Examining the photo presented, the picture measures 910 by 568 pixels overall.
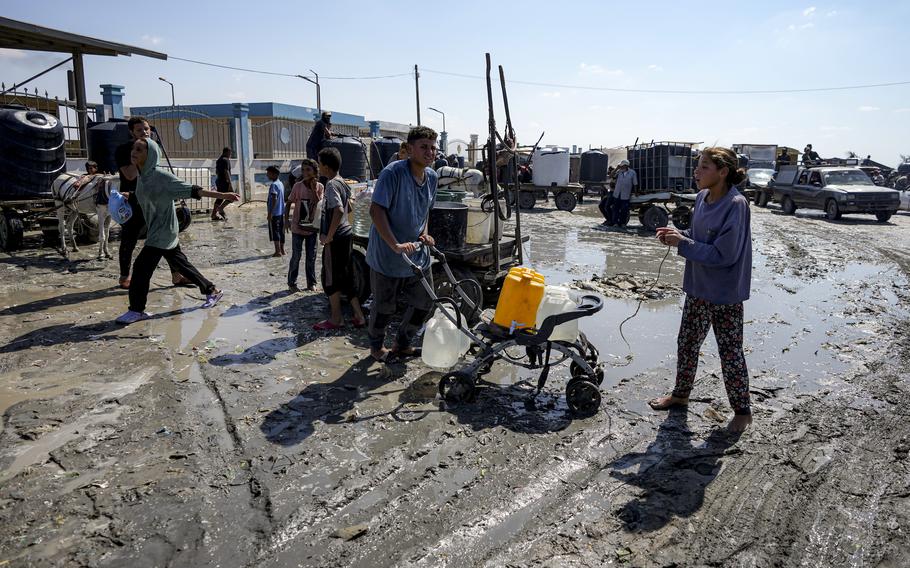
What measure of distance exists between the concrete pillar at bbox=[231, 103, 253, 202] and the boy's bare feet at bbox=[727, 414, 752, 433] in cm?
1948

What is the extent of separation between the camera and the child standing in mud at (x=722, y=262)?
388cm

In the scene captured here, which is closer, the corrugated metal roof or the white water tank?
the corrugated metal roof

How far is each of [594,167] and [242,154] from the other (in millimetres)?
14205

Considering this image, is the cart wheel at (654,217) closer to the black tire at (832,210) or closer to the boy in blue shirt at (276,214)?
the black tire at (832,210)

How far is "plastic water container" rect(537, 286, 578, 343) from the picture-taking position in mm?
4629

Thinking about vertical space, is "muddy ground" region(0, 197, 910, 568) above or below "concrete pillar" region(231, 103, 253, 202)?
below

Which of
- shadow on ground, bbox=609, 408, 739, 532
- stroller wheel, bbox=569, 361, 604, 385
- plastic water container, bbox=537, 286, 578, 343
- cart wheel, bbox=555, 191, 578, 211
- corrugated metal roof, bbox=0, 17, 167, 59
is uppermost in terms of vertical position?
corrugated metal roof, bbox=0, 17, 167, 59

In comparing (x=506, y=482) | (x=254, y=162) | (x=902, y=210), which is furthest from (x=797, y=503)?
(x=902, y=210)

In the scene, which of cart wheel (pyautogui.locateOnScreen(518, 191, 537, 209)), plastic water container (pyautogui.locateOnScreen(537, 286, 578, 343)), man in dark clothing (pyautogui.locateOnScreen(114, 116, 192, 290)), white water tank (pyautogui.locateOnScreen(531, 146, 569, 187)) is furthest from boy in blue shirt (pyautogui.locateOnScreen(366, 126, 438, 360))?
cart wheel (pyautogui.locateOnScreen(518, 191, 537, 209))

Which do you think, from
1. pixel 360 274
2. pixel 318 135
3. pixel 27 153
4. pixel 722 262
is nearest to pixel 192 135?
pixel 27 153

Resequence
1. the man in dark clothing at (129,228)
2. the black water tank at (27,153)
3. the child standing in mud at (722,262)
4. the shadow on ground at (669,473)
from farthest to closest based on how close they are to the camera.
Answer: the black water tank at (27,153) → the man in dark clothing at (129,228) → the child standing in mud at (722,262) → the shadow on ground at (669,473)

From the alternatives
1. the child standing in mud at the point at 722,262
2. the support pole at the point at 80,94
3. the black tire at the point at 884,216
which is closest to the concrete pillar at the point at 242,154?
the support pole at the point at 80,94

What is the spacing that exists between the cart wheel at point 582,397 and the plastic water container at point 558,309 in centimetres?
46

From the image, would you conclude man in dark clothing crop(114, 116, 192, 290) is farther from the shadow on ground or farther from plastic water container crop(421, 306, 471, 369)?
the shadow on ground
